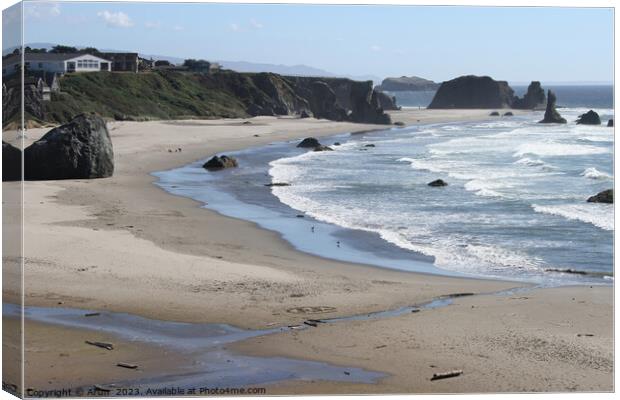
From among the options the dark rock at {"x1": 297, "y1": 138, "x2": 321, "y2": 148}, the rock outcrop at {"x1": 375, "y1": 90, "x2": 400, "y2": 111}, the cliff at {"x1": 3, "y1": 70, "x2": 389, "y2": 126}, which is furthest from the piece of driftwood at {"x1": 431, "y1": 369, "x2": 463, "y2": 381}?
the cliff at {"x1": 3, "y1": 70, "x2": 389, "y2": 126}

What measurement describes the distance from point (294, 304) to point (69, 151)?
2022 cm

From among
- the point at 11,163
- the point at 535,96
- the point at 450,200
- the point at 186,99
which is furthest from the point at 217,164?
the point at 11,163

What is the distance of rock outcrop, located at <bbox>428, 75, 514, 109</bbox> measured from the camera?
22.8 metres

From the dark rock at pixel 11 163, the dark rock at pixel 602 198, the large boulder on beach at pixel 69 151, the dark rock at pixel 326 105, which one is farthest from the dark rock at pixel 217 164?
the dark rock at pixel 11 163

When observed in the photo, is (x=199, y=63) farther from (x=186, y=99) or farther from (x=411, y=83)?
(x=186, y=99)

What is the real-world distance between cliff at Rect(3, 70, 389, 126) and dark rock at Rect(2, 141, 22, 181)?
152ft

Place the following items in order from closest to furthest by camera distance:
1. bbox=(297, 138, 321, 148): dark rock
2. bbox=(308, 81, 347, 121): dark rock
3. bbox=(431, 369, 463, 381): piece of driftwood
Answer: bbox=(431, 369, 463, 381): piece of driftwood, bbox=(297, 138, 321, 148): dark rock, bbox=(308, 81, 347, 121): dark rock

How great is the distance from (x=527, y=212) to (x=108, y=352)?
17.5 metres

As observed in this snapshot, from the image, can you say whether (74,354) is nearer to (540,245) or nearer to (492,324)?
(492,324)

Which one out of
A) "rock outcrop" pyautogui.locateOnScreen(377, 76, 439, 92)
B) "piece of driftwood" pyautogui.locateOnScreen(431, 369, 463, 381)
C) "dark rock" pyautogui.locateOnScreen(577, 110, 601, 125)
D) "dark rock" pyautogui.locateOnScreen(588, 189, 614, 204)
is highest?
"rock outcrop" pyautogui.locateOnScreen(377, 76, 439, 92)

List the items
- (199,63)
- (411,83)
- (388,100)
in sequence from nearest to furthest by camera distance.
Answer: (411,83), (199,63), (388,100)

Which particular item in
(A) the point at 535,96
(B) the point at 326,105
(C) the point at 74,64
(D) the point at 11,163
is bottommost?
(D) the point at 11,163

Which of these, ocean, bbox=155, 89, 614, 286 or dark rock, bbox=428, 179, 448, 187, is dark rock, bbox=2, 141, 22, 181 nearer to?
ocean, bbox=155, 89, 614, 286

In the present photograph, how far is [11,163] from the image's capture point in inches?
498
